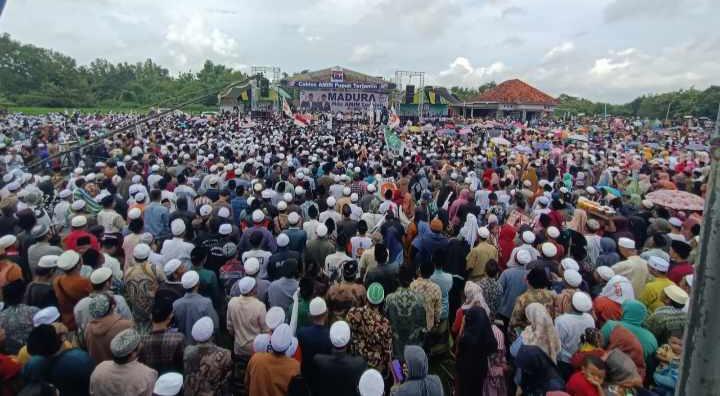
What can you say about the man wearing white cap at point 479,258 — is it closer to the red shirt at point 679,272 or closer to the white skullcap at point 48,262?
the red shirt at point 679,272

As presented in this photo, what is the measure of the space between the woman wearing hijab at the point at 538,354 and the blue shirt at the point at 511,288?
0.75m

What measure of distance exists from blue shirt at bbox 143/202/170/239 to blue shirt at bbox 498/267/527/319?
4673mm

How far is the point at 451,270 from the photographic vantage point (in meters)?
5.01

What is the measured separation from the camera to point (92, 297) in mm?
3395

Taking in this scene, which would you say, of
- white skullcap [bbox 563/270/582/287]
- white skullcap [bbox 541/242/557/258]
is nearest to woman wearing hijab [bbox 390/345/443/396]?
white skullcap [bbox 563/270/582/287]

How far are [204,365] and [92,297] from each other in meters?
1.34

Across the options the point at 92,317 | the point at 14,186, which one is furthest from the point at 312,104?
the point at 92,317

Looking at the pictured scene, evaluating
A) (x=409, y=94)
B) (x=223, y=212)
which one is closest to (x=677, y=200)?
(x=223, y=212)

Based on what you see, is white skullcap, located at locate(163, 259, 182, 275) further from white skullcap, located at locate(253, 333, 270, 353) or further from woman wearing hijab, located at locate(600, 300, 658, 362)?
woman wearing hijab, located at locate(600, 300, 658, 362)

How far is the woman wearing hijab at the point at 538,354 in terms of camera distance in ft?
9.30

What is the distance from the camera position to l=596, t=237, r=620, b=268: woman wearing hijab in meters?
4.95

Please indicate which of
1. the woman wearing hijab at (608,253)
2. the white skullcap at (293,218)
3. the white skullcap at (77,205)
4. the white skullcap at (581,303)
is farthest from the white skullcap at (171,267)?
the woman wearing hijab at (608,253)

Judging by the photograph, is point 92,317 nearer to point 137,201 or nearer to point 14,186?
point 137,201

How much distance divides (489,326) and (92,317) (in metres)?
3.32
